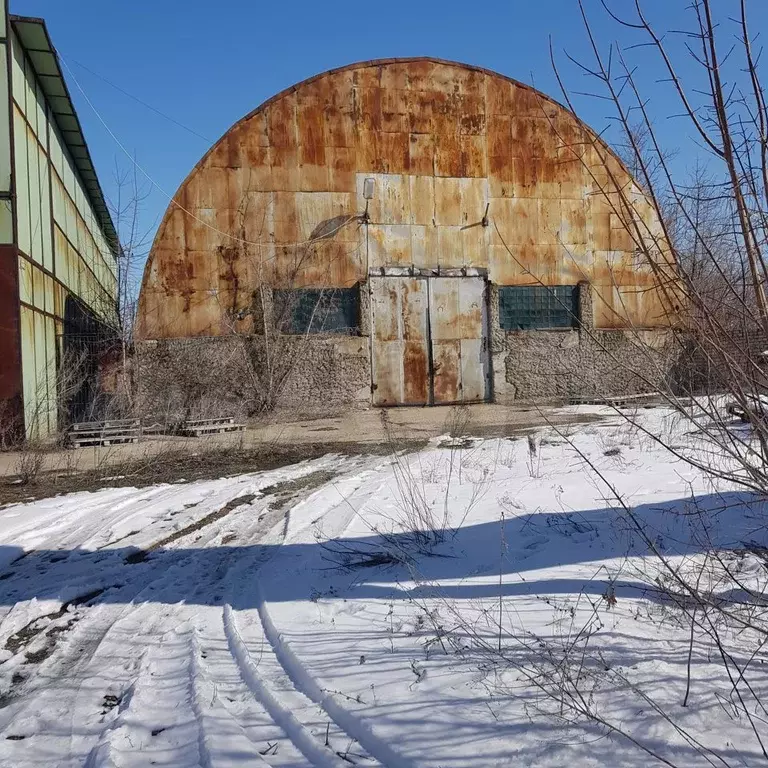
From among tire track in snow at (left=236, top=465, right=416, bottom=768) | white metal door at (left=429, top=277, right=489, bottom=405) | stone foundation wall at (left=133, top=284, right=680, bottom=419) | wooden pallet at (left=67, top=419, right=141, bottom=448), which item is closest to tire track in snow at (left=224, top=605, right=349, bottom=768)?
tire track in snow at (left=236, top=465, right=416, bottom=768)

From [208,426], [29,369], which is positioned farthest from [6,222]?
[208,426]

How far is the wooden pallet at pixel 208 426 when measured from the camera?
13.3 m

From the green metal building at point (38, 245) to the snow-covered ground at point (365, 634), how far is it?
568 centimetres

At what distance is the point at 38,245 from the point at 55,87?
14.0 feet

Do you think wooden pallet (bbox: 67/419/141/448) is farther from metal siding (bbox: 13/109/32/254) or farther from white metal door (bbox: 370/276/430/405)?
white metal door (bbox: 370/276/430/405)

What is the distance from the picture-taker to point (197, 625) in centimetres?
420

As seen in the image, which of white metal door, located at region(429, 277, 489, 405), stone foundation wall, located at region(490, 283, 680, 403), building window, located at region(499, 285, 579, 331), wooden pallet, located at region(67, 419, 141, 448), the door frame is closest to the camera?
wooden pallet, located at region(67, 419, 141, 448)

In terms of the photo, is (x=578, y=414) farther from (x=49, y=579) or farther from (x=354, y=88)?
(x=49, y=579)

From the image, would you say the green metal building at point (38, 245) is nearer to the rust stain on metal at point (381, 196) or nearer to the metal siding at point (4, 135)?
the metal siding at point (4, 135)

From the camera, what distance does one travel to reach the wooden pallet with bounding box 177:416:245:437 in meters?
13.3

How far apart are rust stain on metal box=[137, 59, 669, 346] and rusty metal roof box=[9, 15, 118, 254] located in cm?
324

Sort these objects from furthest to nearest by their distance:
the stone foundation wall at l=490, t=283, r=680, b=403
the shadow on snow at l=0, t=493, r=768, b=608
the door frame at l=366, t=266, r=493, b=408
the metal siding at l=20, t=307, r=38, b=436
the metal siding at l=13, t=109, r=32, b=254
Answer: the stone foundation wall at l=490, t=283, r=680, b=403, the door frame at l=366, t=266, r=493, b=408, the metal siding at l=13, t=109, r=32, b=254, the metal siding at l=20, t=307, r=38, b=436, the shadow on snow at l=0, t=493, r=768, b=608

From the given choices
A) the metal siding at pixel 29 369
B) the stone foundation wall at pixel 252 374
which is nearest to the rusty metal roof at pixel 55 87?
the metal siding at pixel 29 369

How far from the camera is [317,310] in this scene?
57.8 feet
